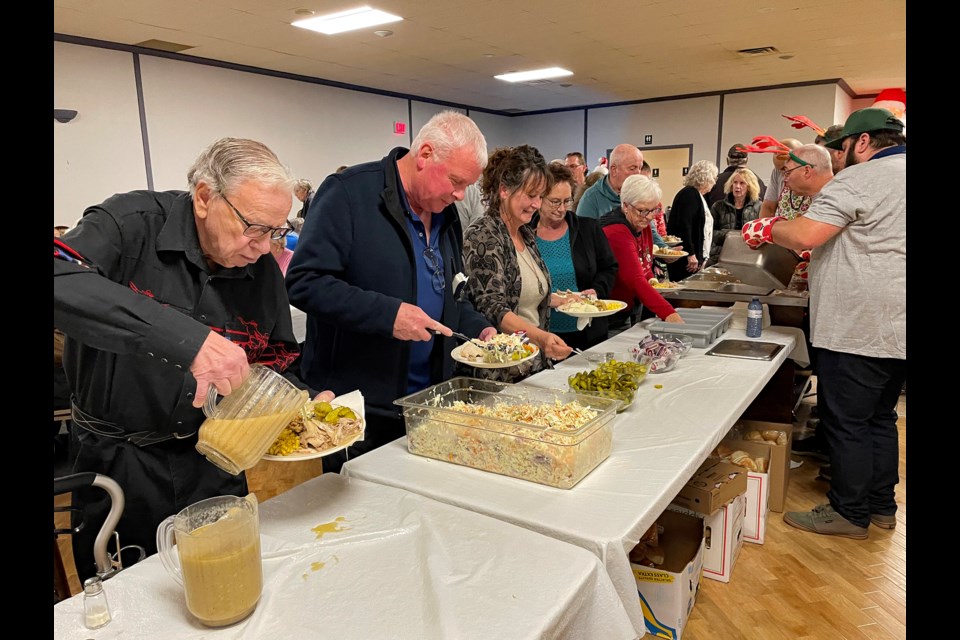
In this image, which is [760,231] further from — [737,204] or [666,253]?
[737,204]

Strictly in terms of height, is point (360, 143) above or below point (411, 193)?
above

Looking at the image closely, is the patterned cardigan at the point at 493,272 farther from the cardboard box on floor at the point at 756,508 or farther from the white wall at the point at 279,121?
the white wall at the point at 279,121

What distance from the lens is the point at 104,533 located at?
1039 mm

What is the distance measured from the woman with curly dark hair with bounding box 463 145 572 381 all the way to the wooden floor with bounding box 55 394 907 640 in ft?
→ 3.16

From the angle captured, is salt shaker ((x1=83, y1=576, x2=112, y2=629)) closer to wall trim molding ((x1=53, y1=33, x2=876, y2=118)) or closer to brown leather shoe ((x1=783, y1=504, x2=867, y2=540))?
brown leather shoe ((x1=783, y1=504, x2=867, y2=540))

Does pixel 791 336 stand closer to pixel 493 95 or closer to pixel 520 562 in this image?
pixel 520 562

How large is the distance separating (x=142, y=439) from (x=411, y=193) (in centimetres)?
89

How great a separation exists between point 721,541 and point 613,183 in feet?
8.76

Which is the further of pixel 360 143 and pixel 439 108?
pixel 439 108

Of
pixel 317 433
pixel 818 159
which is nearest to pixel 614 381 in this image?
pixel 317 433

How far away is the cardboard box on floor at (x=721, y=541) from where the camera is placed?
2.06m

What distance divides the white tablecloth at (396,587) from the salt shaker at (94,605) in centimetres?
1
